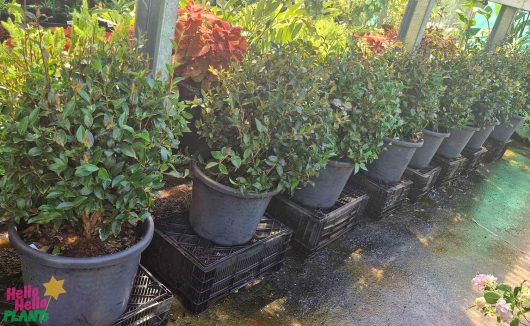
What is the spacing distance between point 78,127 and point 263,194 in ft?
3.28

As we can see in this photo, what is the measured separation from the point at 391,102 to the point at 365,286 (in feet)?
4.09

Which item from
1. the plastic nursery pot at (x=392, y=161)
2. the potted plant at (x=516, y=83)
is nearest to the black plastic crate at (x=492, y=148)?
the potted plant at (x=516, y=83)

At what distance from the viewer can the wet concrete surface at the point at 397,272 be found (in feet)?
8.16

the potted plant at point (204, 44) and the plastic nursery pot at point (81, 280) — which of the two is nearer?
the plastic nursery pot at point (81, 280)

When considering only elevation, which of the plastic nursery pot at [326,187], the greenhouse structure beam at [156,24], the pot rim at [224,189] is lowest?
the plastic nursery pot at [326,187]

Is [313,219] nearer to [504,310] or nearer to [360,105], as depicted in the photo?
[360,105]

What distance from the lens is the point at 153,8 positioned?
6.77ft

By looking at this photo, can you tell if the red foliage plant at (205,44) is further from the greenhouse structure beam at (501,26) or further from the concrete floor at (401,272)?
the greenhouse structure beam at (501,26)

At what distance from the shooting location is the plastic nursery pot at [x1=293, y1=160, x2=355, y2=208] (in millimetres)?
2938

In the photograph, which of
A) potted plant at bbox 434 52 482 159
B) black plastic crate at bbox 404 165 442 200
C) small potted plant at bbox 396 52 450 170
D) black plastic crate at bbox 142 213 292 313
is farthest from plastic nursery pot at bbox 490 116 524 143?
black plastic crate at bbox 142 213 292 313

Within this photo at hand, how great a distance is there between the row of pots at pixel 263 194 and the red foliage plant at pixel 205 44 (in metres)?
0.92

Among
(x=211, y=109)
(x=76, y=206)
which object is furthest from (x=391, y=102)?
(x=76, y=206)

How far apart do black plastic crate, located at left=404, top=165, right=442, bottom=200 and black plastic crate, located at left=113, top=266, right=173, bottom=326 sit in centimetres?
281

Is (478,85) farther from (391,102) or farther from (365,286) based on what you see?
(365,286)
